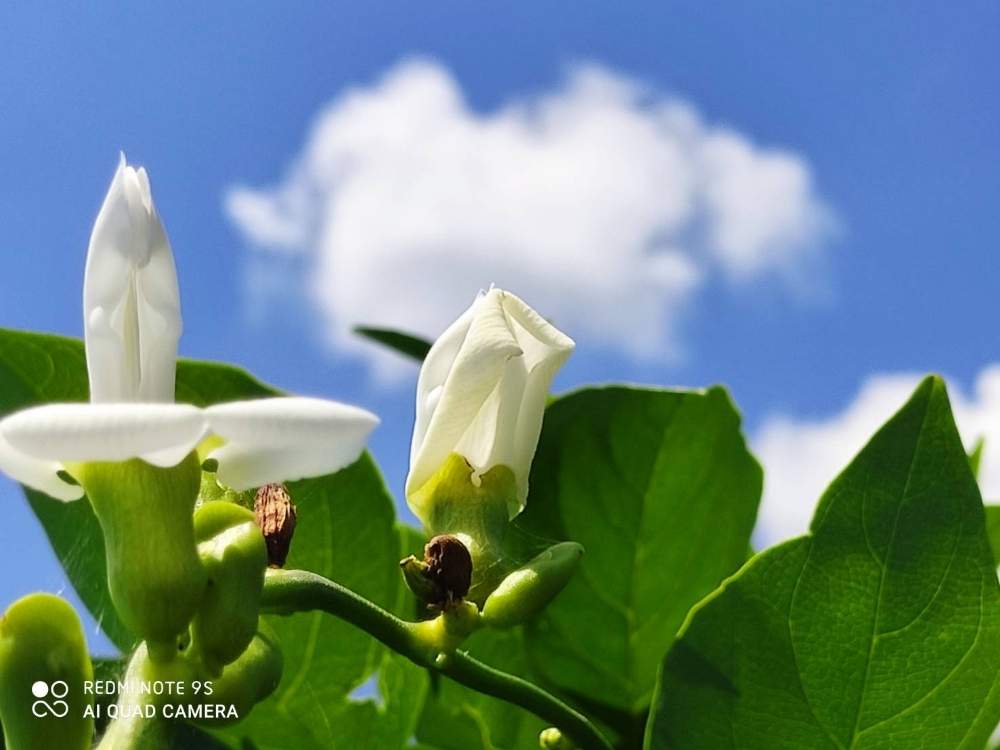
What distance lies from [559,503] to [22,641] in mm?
463

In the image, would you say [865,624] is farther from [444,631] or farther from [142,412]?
[142,412]

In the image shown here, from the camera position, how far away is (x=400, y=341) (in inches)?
39.8

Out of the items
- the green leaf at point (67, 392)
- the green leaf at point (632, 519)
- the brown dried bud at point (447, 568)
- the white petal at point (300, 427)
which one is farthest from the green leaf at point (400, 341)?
the white petal at point (300, 427)

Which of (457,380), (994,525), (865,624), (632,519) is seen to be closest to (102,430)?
(457,380)

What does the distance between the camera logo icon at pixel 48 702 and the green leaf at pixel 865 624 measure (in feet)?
0.90

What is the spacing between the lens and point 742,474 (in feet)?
3.01

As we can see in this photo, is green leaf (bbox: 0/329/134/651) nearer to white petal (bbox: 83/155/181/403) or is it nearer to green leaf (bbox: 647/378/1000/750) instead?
white petal (bbox: 83/155/181/403)

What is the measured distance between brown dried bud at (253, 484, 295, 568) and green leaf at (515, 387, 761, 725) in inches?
12.4

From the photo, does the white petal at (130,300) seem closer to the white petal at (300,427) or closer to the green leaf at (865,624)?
the white petal at (300,427)

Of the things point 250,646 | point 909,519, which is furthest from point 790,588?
point 250,646

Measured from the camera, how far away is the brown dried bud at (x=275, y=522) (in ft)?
1.97

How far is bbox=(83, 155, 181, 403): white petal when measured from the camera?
568 mm

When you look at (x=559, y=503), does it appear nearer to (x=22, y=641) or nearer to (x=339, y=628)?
(x=339, y=628)

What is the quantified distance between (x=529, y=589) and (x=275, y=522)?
0.42 feet
